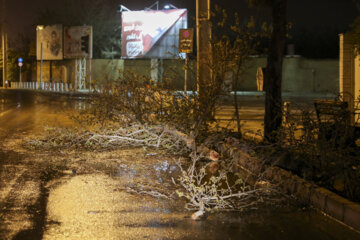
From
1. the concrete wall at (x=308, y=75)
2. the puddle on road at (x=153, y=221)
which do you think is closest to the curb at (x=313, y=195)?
the puddle on road at (x=153, y=221)

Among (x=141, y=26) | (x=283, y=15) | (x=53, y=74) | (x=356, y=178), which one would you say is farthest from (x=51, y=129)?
(x=53, y=74)

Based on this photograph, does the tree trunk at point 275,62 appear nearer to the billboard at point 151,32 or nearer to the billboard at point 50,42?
the billboard at point 151,32

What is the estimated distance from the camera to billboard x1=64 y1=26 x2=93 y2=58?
51031 millimetres

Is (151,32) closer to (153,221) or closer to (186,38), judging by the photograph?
(186,38)

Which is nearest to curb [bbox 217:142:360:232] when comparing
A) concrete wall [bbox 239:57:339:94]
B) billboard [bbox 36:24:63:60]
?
concrete wall [bbox 239:57:339:94]

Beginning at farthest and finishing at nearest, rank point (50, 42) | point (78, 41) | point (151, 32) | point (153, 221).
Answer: point (50, 42)
point (78, 41)
point (151, 32)
point (153, 221)

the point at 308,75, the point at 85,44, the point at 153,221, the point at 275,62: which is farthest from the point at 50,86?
the point at 153,221

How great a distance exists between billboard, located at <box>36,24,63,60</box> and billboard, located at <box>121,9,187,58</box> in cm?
1169

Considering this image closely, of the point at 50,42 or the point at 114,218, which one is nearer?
the point at 114,218

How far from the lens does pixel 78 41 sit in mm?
53469

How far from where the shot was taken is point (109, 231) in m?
5.29

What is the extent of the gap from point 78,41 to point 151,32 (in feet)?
33.7

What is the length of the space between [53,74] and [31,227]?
5948 centimetres

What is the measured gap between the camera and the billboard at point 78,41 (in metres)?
51.0
